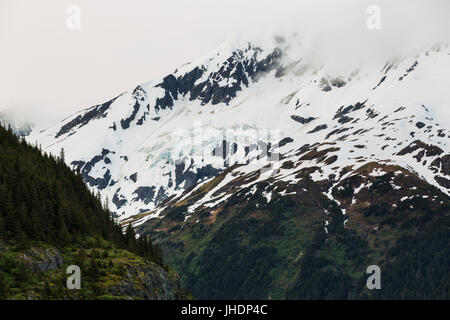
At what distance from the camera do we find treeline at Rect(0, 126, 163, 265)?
129 metres

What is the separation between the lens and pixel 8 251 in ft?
379

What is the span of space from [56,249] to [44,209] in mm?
18028

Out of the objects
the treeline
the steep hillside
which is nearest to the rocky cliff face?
the steep hillside

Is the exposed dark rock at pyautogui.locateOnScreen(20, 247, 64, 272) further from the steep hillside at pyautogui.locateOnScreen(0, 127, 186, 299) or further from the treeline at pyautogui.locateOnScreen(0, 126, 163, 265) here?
the treeline at pyautogui.locateOnScreen(0, 126, 163, 265)

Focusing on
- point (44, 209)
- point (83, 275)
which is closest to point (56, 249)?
point (83, 275)

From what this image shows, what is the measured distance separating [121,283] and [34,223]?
79.5ft

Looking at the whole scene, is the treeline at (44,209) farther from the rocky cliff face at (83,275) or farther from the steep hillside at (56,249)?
the rocky cliff face at (83,275)

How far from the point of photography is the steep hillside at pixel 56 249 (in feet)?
355

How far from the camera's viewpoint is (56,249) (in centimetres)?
12544
